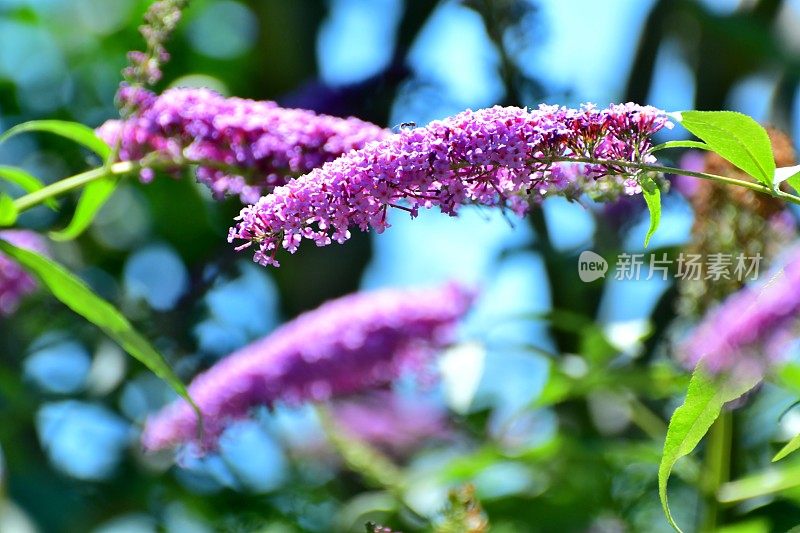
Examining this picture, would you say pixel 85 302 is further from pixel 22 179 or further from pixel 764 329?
pixel 764 329

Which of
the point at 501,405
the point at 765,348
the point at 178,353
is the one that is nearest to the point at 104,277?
the point at 178,353

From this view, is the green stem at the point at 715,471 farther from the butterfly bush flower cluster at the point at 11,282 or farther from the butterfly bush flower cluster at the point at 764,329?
the butterfly bush flower cluster at the point at 11,282

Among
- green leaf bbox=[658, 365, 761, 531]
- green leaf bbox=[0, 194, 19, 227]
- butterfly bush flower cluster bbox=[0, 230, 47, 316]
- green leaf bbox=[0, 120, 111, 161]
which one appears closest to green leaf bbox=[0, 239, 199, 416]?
green leaf bbox=[0, 194, 19, 227]

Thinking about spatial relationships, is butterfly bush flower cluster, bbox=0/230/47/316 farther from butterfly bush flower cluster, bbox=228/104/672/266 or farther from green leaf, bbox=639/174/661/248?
green leaf, bbox=639/174/661/248

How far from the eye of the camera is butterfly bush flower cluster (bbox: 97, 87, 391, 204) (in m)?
1.00

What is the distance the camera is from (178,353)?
198cm

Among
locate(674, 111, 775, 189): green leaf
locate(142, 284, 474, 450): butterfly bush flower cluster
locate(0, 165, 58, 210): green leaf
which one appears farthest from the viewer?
locate(142, 284, 474, 450): butterfly bush flower cluster

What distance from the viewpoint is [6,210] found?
0.99 m

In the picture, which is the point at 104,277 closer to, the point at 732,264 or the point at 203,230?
the point at 203,230

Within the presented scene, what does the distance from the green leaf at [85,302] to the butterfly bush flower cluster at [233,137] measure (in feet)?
0.50

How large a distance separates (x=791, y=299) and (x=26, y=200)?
72 centimetres

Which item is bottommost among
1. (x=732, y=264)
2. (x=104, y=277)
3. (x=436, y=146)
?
(x=436, y=146)

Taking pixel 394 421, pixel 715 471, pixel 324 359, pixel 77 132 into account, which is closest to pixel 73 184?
pixel 77 132

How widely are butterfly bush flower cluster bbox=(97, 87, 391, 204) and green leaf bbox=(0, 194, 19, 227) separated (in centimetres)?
12
